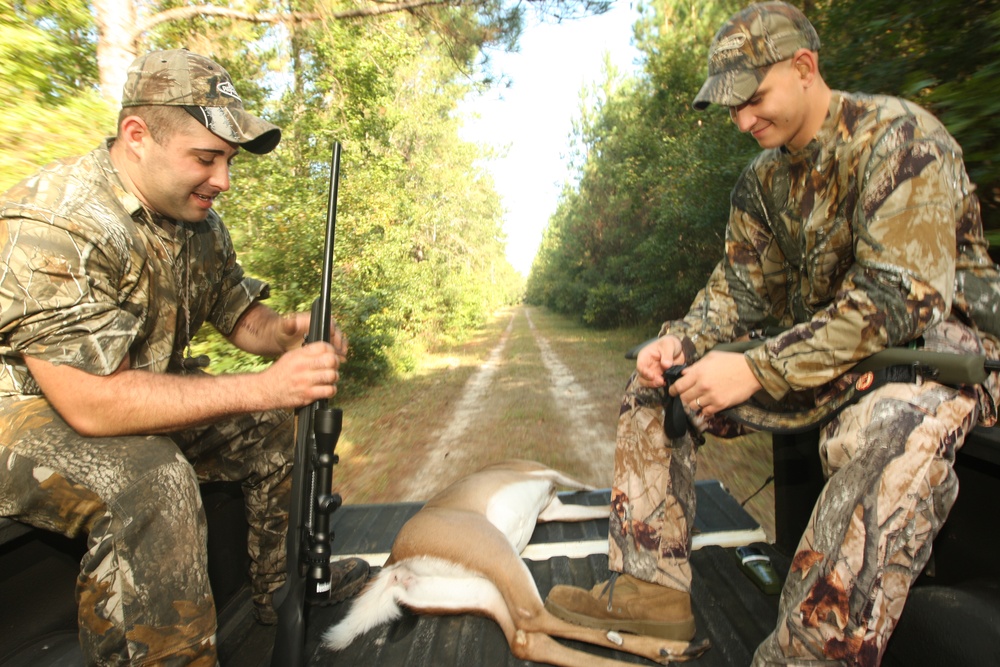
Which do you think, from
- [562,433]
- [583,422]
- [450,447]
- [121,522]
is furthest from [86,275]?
[583,422]

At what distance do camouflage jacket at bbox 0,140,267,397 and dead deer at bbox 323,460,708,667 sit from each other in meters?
1.34

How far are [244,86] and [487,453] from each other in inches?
228

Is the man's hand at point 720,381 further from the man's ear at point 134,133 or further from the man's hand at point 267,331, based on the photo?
the man's ear at point 134,133

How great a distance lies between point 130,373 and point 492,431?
567 cm

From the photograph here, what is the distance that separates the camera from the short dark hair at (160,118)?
226 centimetres

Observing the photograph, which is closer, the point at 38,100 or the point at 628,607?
the point at 628,607

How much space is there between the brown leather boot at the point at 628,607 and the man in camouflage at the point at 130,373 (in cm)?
132

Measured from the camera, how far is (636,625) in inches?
93.9

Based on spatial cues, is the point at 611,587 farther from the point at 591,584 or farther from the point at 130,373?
the point at 130,373

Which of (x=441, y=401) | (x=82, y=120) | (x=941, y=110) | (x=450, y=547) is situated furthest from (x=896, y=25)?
(x=441, y=401)

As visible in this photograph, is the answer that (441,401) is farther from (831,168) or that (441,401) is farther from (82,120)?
(831,168)

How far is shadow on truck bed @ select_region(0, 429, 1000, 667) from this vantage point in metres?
1.83

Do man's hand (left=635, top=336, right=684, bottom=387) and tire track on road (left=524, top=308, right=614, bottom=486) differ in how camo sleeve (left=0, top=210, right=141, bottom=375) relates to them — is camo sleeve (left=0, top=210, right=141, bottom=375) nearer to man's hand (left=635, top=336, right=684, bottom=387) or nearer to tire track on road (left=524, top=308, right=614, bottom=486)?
man's hand (left=635, top=336, right=684, bottom=387)

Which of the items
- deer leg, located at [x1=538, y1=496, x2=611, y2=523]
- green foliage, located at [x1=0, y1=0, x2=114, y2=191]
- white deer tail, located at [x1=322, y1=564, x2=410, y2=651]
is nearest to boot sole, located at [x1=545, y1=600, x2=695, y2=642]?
white deer tail, located at [x1=322, y1=564, x2=410, y2=651]
